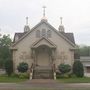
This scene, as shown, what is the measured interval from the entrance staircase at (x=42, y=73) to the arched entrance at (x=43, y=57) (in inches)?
90.9

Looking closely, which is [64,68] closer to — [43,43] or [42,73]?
[42,73]

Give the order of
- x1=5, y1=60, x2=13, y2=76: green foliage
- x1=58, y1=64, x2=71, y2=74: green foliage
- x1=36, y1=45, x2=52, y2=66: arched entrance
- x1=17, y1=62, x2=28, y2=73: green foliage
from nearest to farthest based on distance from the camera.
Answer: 1. x1=58, y1=64, x2=71, y2=74: green foliage
2. x1=17, y1=62, x2=28, y2=73: green foliage
3. x1=5, y1=60, x2=13, y2=76: green foliage
4. x1=36, y1=45, x2=52, y2=66: arched entrance

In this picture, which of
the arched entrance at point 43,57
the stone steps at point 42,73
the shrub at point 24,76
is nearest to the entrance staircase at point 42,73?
the stone steps at point 42,73

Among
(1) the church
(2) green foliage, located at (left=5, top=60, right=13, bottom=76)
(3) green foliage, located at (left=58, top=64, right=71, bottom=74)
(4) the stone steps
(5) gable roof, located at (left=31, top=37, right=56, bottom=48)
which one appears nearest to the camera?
(4) the stone steps

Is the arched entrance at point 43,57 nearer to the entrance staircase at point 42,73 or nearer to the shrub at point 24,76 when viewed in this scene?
the entrance staircase at point 42,73

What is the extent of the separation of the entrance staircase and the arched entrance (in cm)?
231

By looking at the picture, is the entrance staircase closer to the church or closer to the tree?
the church

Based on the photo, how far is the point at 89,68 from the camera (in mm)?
70938

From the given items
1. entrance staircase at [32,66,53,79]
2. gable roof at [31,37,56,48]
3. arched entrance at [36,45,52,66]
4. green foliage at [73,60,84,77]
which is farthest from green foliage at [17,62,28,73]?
Result: green foliage at [73,60,84,77]

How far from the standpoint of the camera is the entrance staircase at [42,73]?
190ft

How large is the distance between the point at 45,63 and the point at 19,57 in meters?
4.18

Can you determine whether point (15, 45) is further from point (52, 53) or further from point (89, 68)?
point (89, 68)

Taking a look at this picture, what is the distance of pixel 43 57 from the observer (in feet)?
207

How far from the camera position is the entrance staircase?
58.0m
